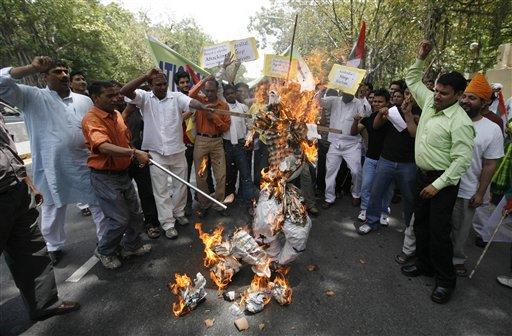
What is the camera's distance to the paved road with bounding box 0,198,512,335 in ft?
9.29

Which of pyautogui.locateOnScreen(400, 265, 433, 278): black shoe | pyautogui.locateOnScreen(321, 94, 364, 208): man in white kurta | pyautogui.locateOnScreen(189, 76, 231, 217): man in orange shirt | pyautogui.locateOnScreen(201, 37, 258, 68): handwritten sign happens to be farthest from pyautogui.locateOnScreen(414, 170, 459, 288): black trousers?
pyautogui.locateOnScreen(201, 37, 258, 68): handwritten sign

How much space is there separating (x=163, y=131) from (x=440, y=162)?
3.63m

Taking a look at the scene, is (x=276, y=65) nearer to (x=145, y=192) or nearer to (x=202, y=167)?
(x=202, y=167)

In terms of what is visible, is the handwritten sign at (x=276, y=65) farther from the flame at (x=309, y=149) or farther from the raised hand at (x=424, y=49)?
the raised hand at (x=424, y=49)

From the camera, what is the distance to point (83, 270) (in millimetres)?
3816

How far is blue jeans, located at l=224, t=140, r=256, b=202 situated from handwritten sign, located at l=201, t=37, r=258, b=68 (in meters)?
1.60

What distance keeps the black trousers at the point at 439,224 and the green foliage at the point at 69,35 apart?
39.7 ft

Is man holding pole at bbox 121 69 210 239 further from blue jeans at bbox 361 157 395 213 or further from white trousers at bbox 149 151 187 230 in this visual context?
blue jeans at bbox 361 157 395 213

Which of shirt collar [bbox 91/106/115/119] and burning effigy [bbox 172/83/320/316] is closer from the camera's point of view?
burning effigy [bbox 172/83/320/316]

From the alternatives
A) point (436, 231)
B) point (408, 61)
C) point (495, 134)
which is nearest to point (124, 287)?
point (436, 231)

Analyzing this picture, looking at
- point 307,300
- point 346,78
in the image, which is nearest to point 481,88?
point 346,78

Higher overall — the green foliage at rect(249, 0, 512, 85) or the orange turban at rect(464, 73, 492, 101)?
the green foliage at rect(249, 0, 512, 85)

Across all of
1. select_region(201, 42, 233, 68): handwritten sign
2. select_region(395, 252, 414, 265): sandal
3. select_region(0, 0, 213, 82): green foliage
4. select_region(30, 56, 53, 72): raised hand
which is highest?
select_region(0, 0, 213, 82): green foliage

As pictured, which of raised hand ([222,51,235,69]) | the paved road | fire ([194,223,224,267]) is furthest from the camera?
raised hand ([222,51,235,69])
